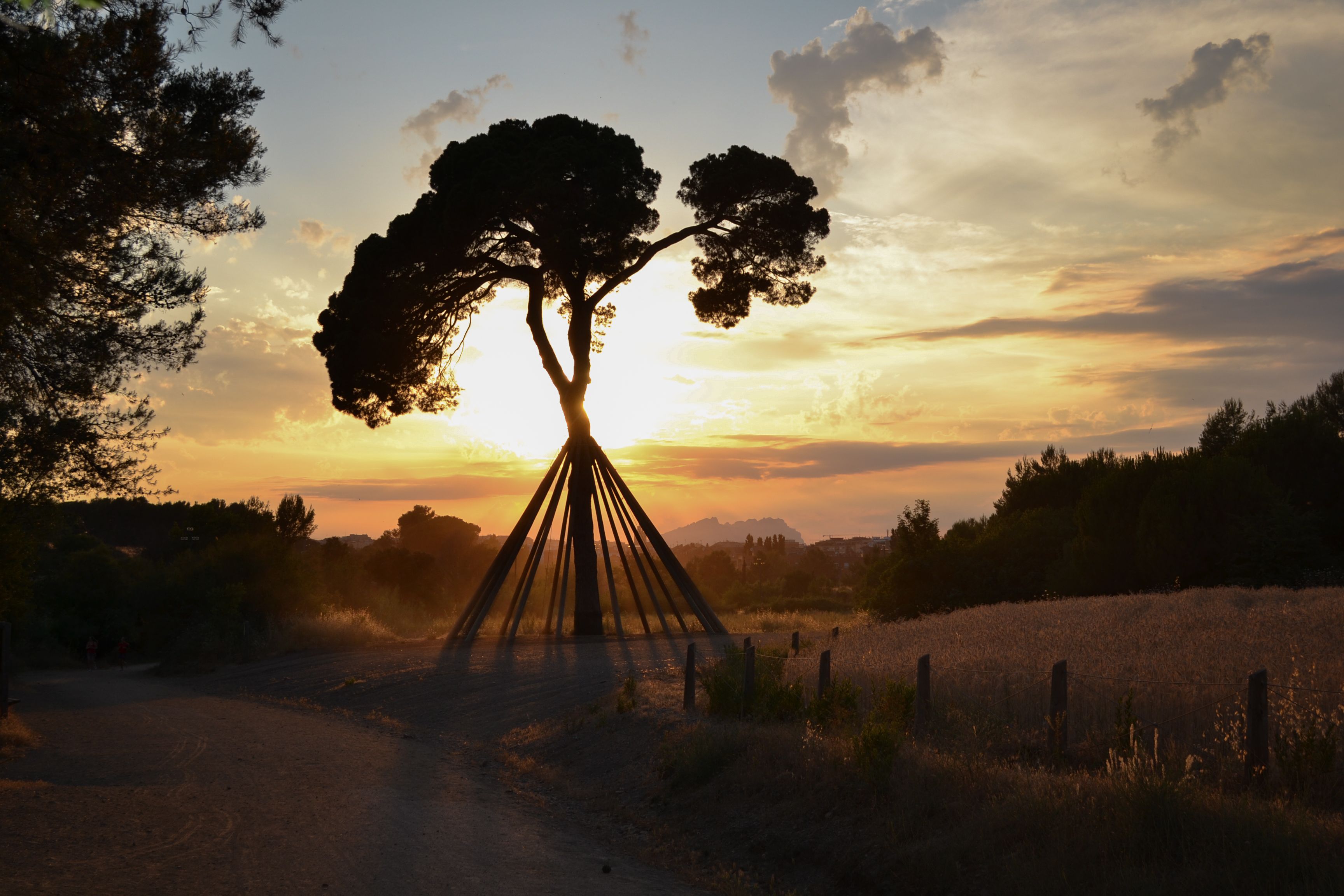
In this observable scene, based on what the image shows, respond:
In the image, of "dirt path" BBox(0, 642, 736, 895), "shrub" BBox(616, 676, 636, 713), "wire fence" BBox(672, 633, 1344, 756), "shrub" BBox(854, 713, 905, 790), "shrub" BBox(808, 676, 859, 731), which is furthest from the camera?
"shrub" BBox(616, 676, 636, 713)

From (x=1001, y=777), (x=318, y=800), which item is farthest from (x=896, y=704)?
(x=318, y=800)

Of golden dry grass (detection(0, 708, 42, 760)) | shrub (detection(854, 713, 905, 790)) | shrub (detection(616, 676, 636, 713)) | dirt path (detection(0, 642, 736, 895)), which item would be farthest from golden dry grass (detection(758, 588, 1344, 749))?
golden dry grass (detection(0, 708, 42, 760))

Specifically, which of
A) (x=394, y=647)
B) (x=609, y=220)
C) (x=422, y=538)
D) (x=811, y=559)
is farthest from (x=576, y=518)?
(x=811, y=559)

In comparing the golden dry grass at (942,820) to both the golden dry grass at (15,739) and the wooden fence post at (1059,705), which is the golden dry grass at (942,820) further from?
the golden dry grass at (15,739)

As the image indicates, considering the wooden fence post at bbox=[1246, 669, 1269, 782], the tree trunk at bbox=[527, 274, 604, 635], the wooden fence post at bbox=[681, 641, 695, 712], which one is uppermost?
the tree trunk at bbox=[527, 274, 604, 635]

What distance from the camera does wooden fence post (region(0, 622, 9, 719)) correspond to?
16.0 meters

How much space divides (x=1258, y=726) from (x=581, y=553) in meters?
19.9

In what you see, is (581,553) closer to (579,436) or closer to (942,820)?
(579,436)

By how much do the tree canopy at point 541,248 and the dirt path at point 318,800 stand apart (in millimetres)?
8444

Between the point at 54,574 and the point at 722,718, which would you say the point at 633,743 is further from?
the point at 54,574

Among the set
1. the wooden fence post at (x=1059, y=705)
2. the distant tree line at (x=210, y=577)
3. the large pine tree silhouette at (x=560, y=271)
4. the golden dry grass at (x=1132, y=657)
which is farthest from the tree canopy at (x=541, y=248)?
the wooden fence post at (x=1059, y=705)

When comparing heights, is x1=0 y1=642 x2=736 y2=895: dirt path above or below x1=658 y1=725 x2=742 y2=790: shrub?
below

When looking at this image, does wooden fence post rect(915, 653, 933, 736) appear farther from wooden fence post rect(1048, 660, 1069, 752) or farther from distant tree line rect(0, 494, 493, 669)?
distant tree line rect(0, 494, 493, 669)

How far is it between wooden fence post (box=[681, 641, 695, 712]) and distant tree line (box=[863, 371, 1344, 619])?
21.1m
